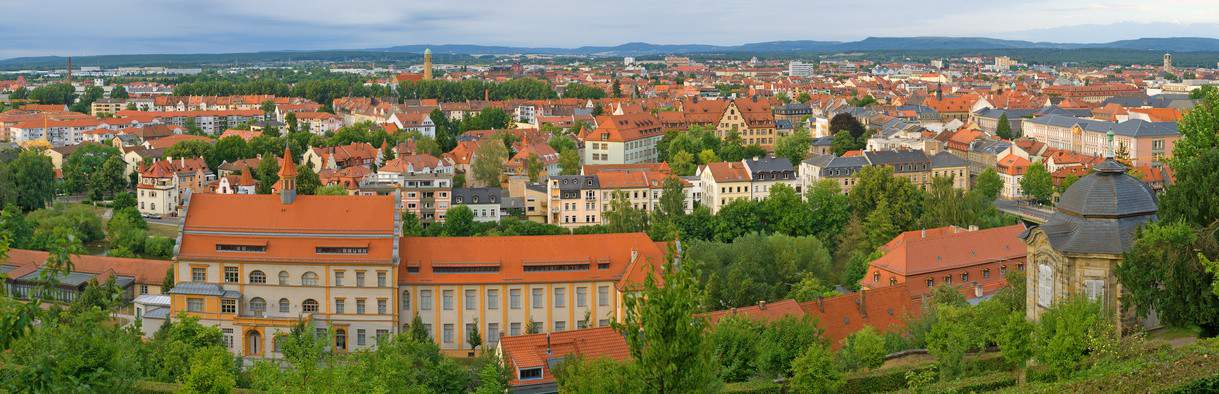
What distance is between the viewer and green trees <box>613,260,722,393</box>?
1689 centimetres

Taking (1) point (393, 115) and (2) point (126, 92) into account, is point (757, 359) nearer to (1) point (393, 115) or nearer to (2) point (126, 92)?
(1) point (393, 115)

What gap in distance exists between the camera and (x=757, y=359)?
28938mm

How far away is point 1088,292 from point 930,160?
5131 centimetres

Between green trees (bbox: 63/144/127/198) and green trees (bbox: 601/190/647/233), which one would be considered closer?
green trees (bbox: 601/190/647/233)

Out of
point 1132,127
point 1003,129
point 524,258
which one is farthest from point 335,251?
point 1003,129

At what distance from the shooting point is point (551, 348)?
32.7m

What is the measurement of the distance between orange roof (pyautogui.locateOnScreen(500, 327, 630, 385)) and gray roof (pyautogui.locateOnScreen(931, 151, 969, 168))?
1855 inches

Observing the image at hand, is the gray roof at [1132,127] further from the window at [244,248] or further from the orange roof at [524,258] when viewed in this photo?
the window at [244,248]

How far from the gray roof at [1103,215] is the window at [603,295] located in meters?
19.2

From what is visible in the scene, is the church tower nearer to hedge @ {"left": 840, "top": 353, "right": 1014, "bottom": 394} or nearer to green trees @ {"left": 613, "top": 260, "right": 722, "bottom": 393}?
hedge @ {"left": 840, "top": 353, "right": 1014, "bottom": 394}

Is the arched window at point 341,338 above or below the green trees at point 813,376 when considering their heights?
below

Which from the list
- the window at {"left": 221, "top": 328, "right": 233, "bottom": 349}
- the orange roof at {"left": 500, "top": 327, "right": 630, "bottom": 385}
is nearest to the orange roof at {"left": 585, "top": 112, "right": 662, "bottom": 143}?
the window at {"left": 221, "top": 328, "right": 233, "bottom": 349}

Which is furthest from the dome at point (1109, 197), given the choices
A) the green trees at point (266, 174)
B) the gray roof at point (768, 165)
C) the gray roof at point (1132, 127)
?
the green trees at point (266, 174)

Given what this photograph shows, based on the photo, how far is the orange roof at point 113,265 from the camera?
2058 inches
